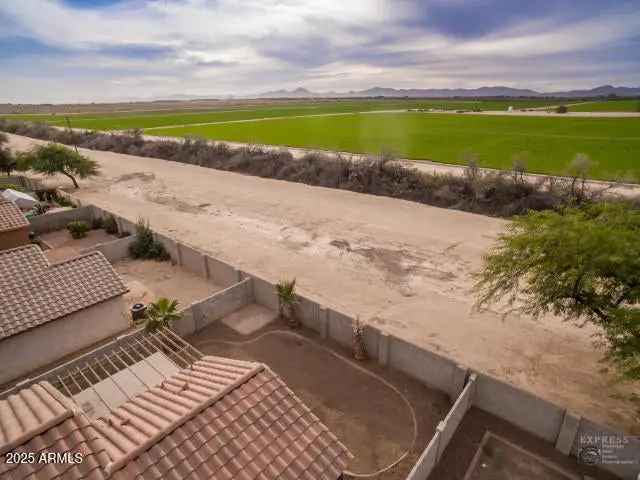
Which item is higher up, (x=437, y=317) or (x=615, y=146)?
(x=615, y=146)

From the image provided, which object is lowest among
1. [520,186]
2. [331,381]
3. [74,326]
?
[331,381]

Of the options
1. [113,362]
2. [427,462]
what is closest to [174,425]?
[427,462]

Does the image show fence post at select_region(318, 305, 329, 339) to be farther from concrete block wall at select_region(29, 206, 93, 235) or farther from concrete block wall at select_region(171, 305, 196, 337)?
A: concrete block wall at select_region(29, 206, 93, 235)

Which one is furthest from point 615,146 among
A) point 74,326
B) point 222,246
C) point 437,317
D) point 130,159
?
point 130,159

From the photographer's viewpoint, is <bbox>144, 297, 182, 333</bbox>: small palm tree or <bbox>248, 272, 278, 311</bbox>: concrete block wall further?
<bbox>248, 272, 278, 311</bbox>: concrete block wall

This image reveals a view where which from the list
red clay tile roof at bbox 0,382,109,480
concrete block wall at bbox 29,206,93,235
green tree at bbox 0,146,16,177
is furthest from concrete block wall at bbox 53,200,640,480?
green tree at bbox 0,146,16,177

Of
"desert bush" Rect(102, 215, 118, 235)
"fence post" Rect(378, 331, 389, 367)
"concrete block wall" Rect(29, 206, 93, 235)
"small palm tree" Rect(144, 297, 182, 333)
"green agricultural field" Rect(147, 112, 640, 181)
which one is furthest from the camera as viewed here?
"green agricultural field" Rect(147, 112, 640, 181)

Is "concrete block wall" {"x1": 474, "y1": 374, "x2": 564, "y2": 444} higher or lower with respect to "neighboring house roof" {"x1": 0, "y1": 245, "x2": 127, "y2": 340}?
lower

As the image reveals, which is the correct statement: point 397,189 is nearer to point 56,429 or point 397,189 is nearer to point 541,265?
point 541,265
